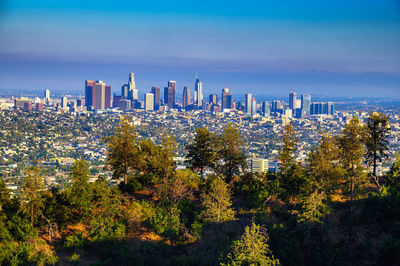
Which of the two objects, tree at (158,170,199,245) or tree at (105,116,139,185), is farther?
tree at (105,116,139,185)

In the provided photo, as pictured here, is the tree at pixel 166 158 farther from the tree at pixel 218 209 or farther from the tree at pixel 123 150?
the tree at pixel 218 209

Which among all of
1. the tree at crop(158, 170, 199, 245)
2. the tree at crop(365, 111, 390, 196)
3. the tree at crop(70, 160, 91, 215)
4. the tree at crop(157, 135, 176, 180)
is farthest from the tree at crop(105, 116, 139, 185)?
the tree at crop(365, 111, 390, 196)

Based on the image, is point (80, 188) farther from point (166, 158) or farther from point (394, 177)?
point (394, 177)

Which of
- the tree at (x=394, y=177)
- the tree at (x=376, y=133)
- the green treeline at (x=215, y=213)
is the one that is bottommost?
the green treeline at (x=215, y=213)

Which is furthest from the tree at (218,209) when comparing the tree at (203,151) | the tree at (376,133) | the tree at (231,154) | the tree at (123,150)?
the tree at (376,133)

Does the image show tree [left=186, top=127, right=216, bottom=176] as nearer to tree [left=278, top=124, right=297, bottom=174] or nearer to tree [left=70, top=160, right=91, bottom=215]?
tree [left=278, top=124, right=297, bottom=174]

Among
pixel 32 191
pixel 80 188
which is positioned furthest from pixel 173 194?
pixel 32 191
